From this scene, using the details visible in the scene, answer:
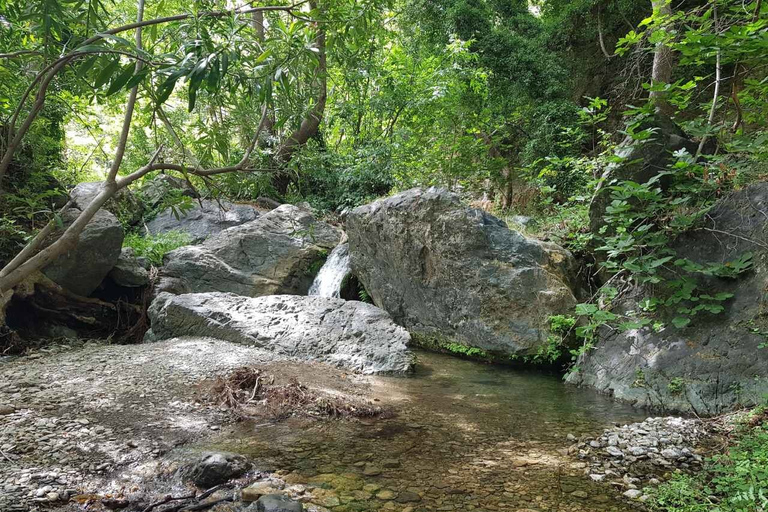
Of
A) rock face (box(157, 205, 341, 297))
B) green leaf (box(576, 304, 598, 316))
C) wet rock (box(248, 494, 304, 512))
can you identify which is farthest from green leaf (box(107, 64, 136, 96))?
rock face (box(157, 205, 341, 297))

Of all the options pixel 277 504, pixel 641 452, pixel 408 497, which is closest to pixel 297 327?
pixel 408 497

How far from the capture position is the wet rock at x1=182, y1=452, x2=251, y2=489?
2.86 m

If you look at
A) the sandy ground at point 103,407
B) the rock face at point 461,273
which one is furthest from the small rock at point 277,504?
the rock face at point 461,273

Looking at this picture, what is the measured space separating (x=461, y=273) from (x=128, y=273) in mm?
5894

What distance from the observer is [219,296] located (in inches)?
295

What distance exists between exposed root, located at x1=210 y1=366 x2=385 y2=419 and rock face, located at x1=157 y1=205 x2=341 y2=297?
13.9ft

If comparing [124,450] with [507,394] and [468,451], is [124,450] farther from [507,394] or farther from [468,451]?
[507,394]

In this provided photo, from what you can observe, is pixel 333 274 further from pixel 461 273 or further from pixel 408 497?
pixel 408 497

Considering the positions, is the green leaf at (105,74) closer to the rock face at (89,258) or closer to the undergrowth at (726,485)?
the undergrowth at (726,485)

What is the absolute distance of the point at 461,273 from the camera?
7.01 m

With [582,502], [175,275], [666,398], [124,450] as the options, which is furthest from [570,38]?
[124,450]

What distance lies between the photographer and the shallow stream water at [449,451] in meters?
2.86

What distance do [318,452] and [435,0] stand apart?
1169 cm

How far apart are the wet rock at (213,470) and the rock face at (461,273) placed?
4399 mm
